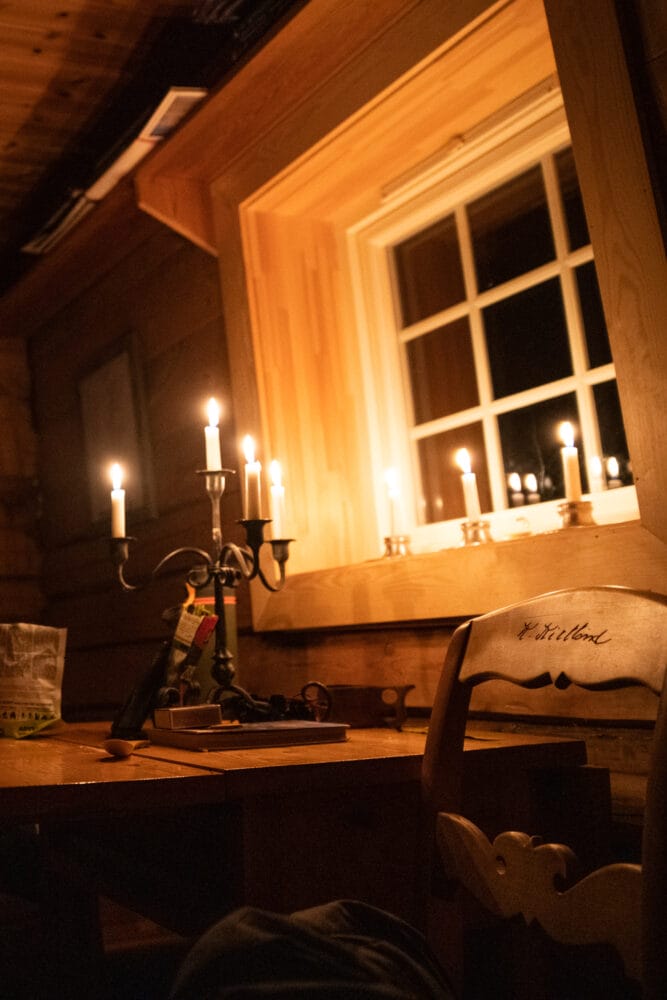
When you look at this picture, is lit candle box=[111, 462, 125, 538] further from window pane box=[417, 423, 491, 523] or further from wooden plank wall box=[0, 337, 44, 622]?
wooden plank wall box=[0, 337, 44, 622]

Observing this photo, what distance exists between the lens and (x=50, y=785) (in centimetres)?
109

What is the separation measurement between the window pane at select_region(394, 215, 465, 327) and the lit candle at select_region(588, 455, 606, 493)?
59 cm

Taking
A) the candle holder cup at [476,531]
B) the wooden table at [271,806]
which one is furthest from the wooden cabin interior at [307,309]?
the wooden table at [271,806]

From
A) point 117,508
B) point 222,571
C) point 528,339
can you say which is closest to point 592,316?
point 528,339

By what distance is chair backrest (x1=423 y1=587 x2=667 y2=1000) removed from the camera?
82 centimetres

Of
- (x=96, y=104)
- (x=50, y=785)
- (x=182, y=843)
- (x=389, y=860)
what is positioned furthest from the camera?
(x=96, y=104)

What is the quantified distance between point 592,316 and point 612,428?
24cm

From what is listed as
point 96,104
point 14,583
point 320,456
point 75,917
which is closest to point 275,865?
point 75,917

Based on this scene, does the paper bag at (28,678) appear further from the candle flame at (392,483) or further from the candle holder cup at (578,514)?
the candle holder cup at (578,514)

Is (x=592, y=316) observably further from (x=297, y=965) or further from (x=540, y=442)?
(x=297, y=965)

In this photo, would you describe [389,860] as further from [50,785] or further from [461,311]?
[461,311]

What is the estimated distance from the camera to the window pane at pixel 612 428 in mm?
1922

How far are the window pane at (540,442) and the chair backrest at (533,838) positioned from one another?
89 centimetres

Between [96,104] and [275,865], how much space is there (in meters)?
2.46
